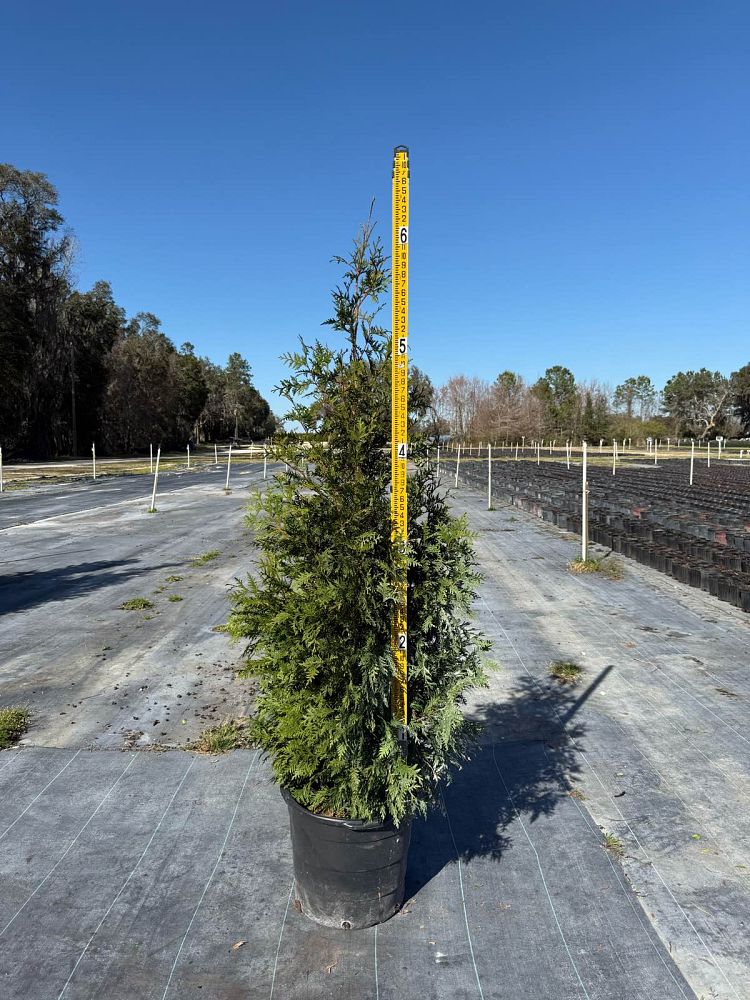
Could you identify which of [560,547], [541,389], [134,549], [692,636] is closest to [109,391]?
[134,549]

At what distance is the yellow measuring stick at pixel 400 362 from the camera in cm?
327

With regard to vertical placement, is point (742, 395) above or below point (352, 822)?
above

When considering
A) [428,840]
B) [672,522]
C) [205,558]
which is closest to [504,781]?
[428,840]

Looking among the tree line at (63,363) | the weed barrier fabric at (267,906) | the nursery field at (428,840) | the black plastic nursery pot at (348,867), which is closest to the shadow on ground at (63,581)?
the nursery field at (428,840)

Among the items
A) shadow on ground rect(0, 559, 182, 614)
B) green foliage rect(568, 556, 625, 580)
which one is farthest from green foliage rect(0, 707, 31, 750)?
green foliage rect(568, 556, 625, 580)

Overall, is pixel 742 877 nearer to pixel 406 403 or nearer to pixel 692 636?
pixel 406 403

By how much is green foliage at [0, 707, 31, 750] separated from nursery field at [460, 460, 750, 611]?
9.82 meters

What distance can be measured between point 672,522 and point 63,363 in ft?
197

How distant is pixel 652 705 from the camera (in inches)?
261

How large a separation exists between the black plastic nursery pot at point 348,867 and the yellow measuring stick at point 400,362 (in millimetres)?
853

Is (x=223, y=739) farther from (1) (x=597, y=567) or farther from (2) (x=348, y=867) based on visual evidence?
(1) (x=597, y=567)

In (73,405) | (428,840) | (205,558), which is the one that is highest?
(73,405)

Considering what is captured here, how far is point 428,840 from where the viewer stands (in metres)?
4.34

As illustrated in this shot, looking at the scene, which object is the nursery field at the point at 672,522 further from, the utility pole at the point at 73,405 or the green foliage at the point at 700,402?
the green foliage at the point at 700,402
